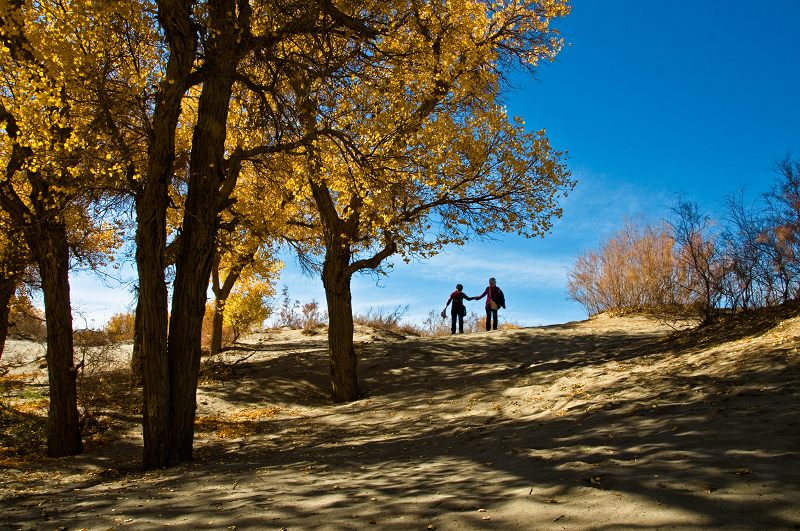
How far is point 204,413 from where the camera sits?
11.6m

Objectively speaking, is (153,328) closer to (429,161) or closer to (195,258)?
(195,258)

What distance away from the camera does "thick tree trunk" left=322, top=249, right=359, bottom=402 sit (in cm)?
1243

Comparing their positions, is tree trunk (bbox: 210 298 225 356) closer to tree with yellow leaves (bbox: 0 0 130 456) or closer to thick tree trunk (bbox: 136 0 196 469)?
tree with yellow leaves (bbox: 0 0 130 456)

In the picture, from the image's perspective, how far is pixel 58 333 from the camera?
8.66 meters

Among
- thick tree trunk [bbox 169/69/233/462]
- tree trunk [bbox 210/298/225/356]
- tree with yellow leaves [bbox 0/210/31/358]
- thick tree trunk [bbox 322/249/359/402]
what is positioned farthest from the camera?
tree trunk [bbox 210/298/225/356]

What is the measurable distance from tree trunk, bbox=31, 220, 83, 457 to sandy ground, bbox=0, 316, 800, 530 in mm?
491

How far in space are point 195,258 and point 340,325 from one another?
515 cm

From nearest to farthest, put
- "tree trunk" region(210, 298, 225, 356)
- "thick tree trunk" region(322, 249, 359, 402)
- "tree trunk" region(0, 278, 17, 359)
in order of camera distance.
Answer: "tree trunk" region(0, 278, 17, 359) → "thick tree trunk" region(322, 249, 359, 402) → "tree trunk" region(210, 298, 225, 356)

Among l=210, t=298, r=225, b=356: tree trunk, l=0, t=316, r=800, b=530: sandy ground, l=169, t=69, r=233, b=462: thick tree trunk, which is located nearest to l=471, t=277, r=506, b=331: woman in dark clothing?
l=0, t=316, r=800, b=530: sandy ground

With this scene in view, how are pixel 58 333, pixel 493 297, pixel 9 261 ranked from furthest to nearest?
1. pixel 493 297
2. pixel 9 261
3. pixel 58 333

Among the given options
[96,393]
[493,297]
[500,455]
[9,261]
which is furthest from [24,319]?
[500,455]

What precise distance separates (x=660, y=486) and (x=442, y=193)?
866cm

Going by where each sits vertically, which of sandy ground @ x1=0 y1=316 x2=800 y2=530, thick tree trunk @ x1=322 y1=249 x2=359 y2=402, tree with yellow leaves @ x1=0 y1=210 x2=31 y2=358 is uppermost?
tree with yellow leaves @ x1=0 y1=210 x2=31 y2=358

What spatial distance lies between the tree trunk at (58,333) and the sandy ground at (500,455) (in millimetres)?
491
